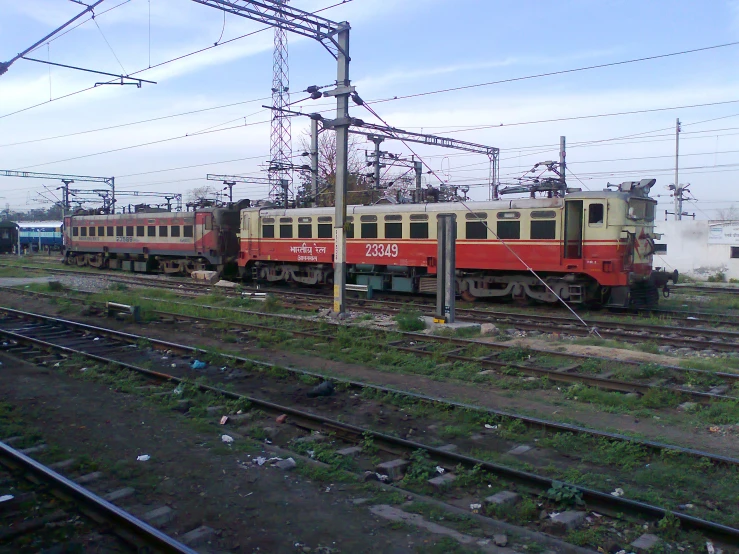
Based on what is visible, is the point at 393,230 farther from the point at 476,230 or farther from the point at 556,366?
the point at 556,366

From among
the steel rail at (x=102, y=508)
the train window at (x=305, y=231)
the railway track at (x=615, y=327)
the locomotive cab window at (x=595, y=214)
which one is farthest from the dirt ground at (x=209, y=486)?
the train window at (x=305, y=231)

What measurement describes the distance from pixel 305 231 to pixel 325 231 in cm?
112

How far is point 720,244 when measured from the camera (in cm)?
3278

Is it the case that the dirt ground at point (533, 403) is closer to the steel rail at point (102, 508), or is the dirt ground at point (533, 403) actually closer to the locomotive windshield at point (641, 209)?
the steel rail at point (102, 508)

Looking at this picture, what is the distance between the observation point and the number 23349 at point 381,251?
2053 cm

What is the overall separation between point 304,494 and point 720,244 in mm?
33426

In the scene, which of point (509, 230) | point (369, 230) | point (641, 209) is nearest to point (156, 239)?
point (369, 230)

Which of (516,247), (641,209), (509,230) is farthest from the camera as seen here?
(509,230)

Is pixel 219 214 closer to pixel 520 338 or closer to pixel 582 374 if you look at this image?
pixel 520 338

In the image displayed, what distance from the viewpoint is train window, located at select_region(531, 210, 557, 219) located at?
683 inches

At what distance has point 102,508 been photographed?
4.99m

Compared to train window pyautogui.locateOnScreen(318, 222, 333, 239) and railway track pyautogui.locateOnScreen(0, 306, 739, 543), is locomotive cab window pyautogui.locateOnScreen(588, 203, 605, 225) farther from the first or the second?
railway track pyautogui.locateOnScreen(0, 306, 739, 543)

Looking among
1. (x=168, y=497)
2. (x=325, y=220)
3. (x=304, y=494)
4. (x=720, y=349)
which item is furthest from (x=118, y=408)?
(x=325, y=220)

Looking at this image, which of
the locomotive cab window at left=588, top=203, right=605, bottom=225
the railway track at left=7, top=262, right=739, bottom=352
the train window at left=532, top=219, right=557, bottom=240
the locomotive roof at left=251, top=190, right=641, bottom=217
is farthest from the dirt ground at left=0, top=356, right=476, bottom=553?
the locomotive cab window at left=588, top=203, right=605, bottom=225
